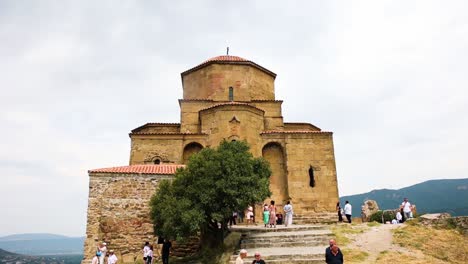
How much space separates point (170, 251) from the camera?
1177 cm

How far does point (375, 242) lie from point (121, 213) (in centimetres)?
885

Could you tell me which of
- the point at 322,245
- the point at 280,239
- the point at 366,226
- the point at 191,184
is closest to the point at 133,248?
the point at 191,184

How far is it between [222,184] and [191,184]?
1155 millimetres

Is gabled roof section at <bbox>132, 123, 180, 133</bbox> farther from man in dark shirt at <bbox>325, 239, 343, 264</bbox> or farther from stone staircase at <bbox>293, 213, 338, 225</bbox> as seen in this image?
man in dark shirt at <bbox>325, 239, 343, 264</bbox>

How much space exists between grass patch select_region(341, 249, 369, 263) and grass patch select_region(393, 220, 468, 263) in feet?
5.25

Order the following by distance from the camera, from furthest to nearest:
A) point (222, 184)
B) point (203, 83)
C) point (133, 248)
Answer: point (203, 83) → point (133, 248) → point (222, 184)

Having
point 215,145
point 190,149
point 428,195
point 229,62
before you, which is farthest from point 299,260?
point 428,195

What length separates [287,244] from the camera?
1052cm

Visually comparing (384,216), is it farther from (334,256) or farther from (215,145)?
(334,256)

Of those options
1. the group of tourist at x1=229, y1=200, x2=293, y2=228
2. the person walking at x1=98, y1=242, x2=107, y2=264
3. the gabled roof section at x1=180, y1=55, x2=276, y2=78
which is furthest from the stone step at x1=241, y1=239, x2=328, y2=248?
the gabled roof section at x1=180, y1=55, x2=276, y2=78

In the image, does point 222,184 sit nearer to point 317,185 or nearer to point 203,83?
point 317,185

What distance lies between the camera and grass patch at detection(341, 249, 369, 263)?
9.03 meters

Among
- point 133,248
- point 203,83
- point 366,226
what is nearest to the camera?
point 133,248

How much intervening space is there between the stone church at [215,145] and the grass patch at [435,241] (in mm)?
5002
